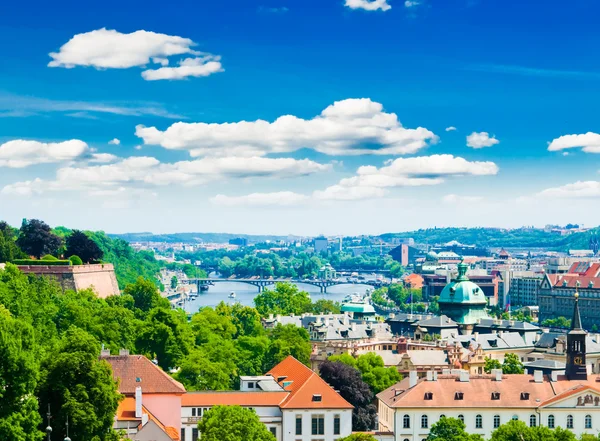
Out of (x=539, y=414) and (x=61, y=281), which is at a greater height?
(x=61, y=281)

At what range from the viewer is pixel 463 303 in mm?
118062

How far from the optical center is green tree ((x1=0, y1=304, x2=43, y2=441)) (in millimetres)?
38719

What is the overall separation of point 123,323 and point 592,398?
3129 centimetres

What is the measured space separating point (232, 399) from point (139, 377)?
5997 millimetres

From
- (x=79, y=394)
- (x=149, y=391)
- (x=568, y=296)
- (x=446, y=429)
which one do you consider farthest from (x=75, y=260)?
(x=568, y=296)

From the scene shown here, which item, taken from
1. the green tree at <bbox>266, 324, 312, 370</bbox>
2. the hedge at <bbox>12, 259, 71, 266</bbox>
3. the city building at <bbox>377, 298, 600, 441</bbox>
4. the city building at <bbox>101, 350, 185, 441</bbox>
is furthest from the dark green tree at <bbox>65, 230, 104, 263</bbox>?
the city building at <bbox>101, 350, 185, 441</bbox>

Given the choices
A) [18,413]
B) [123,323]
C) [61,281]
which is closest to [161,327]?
[123,323]

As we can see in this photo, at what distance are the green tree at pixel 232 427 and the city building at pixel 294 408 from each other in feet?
22.2

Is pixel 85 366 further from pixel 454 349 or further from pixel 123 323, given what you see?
pixel 454 349

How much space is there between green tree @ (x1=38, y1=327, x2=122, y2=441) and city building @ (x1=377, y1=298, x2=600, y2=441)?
72.7 feet

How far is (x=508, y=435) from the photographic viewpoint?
52500mm

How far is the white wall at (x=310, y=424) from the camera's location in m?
58.9

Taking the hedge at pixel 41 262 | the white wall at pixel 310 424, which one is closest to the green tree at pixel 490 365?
the white wall at pixel 310 424

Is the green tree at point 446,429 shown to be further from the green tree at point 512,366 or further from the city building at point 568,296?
the city building at point 568,296
